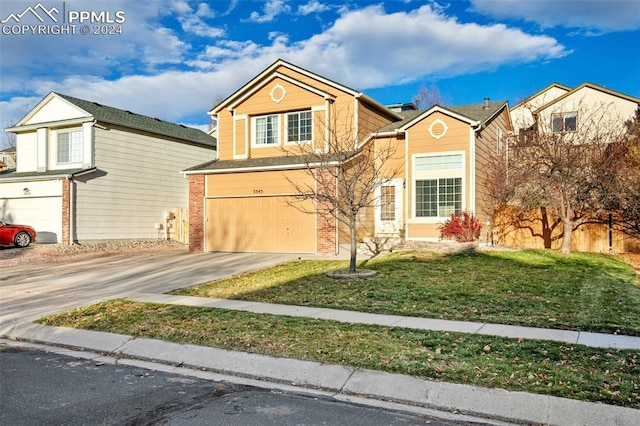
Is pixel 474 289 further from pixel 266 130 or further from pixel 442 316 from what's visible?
pixel 266 130

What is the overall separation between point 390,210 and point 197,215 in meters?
8.16

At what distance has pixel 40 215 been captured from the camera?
79.0ft

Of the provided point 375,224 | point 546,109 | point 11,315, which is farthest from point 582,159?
point 11,315

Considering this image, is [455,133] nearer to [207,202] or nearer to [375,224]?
[375,224]

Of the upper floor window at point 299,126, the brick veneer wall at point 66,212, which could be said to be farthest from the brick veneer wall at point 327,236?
the brick veneer wall at point 66,212

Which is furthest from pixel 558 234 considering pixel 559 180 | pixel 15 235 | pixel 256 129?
pixel 15 235

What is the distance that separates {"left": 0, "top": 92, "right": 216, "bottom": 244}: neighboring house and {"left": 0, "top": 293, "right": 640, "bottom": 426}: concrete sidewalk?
15.3 m

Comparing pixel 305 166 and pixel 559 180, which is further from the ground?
pixel 305 166

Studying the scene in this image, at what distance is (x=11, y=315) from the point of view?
32.9 ft

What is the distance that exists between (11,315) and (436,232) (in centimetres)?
1433

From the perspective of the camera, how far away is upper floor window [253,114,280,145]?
22094mm

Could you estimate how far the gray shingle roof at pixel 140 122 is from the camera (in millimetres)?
24641

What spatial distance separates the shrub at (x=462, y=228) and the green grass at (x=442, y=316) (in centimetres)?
262

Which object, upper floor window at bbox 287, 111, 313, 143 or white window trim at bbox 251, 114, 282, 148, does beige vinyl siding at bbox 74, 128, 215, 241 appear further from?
upper floor window at bbox 287, 111, 313, 143
